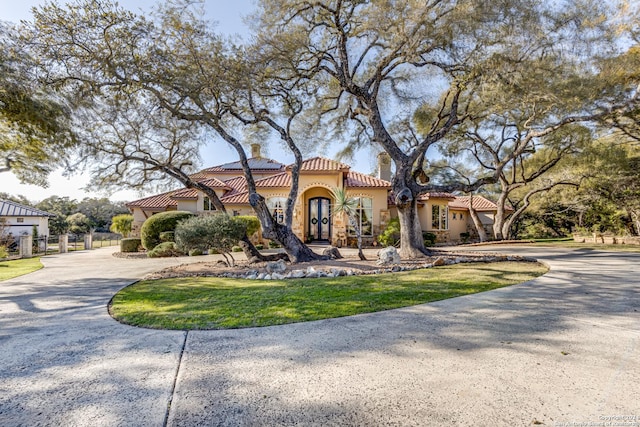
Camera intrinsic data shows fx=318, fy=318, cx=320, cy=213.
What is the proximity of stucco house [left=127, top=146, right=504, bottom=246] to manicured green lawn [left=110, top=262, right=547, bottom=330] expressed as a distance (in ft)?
33.6

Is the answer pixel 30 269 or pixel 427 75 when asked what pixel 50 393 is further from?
pixel 427 75

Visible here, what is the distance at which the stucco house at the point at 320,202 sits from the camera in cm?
1906

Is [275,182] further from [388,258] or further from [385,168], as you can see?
[388,258]

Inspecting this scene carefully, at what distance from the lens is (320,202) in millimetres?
20031

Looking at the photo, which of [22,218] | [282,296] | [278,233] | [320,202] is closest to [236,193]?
[320,202]

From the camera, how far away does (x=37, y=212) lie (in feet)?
82.6

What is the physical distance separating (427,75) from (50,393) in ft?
50.4

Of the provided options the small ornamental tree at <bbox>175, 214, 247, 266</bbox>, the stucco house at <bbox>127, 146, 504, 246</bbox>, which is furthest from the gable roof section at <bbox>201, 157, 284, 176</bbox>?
the small ornamental tree at <bbox>175, 214, 247, 266</bbox>

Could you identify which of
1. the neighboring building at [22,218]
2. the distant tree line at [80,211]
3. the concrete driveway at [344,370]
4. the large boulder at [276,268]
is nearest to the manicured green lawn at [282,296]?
the concrete driveway at [344,370]

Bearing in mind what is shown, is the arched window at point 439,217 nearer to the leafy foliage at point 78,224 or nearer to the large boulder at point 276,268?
the large boulder at point 276,268

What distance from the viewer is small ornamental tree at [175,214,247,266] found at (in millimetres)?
9898

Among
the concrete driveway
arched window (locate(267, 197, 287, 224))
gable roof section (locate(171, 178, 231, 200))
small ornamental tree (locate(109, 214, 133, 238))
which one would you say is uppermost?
gable roof section (locate(171, 178, 231, 200))

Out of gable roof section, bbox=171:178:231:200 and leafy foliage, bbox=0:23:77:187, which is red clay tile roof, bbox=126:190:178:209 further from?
leafy foliage, bbox=0:23:77:187

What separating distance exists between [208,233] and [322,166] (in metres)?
10.7
